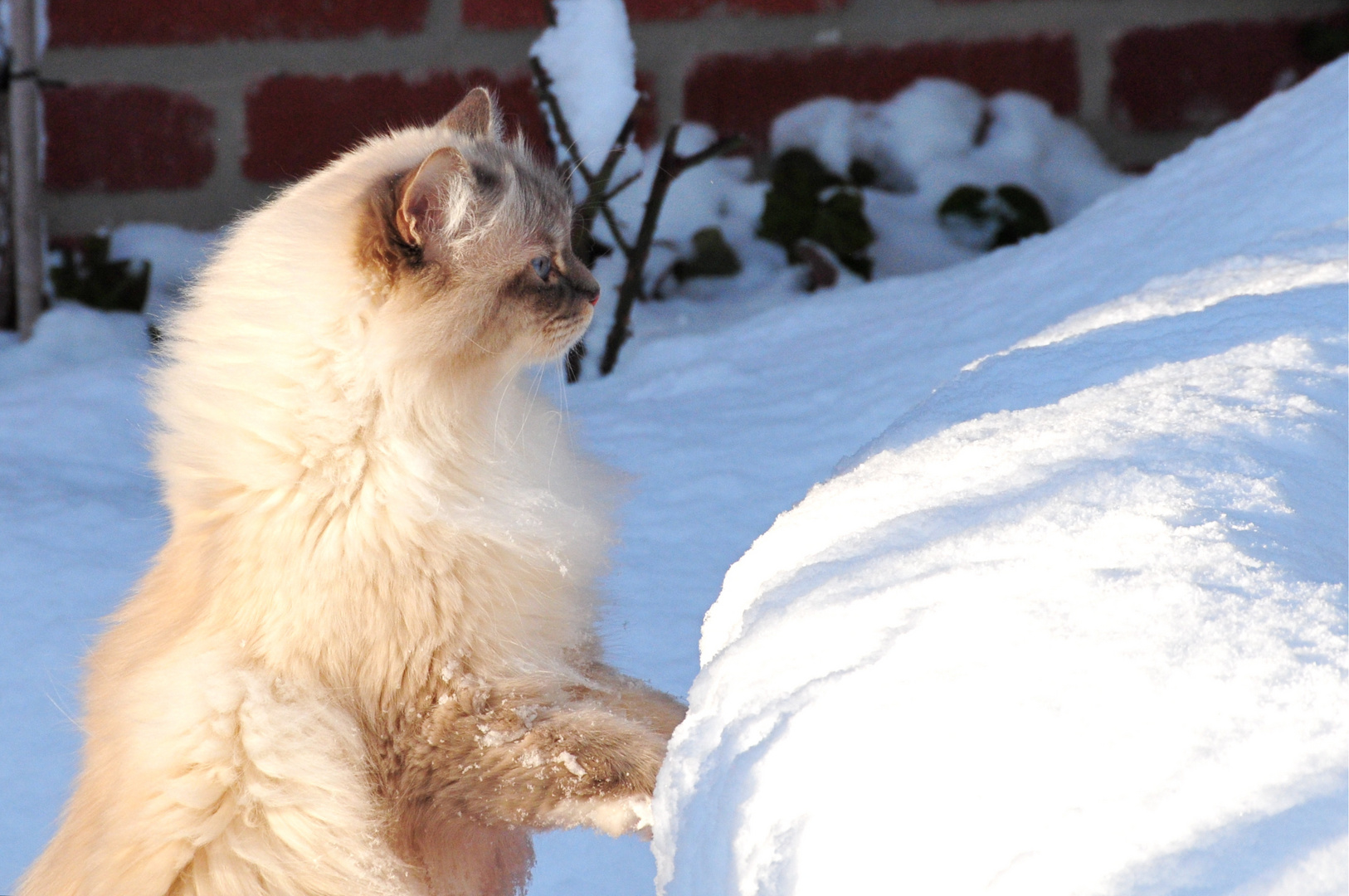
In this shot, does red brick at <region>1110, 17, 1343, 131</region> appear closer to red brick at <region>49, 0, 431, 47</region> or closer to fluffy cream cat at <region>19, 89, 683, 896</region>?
red brick at <region>49, 0, 431, 47</region>

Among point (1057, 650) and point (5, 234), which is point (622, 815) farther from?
point (5, 234)

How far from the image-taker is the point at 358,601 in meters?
1.16

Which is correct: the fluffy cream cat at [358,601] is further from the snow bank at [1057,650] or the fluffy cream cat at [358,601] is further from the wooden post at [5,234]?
the wooden post at [5,234]

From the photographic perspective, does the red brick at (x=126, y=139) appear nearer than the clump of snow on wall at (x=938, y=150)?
Yes

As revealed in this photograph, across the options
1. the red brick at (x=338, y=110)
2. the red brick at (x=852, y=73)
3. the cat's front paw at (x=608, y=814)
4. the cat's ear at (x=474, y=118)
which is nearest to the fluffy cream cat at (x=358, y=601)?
the cat's front paw at (x=608, y=814)

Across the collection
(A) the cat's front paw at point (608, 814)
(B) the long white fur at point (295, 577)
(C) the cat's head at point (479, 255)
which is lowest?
(A) the cat's front paw at point (608, 814)

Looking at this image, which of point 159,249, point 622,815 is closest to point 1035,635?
point 622,815

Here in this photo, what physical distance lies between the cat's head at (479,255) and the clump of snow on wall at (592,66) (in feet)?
3.79

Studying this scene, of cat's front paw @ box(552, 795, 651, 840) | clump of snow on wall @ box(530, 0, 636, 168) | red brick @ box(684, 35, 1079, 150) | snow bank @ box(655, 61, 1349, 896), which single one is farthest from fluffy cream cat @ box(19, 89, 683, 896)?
red brick @ box(684, 35, 1079, 150)

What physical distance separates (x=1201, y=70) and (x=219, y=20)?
3.04 meters

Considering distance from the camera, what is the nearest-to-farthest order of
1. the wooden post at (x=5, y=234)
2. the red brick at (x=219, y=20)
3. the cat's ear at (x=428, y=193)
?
the cat's ear at (x=428, y=193) < the wooden post at (x=5, y=234) < the red brick at (x=219, y=20)

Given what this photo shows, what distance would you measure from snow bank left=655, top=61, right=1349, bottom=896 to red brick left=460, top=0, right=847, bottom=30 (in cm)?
240

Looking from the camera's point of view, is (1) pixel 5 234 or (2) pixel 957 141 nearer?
(1) pixel 5 234

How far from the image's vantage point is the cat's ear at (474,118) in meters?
1.65
